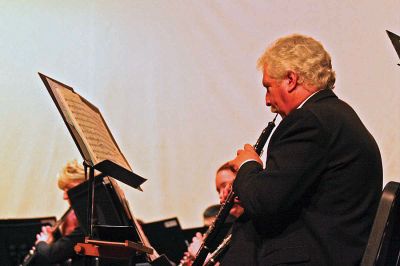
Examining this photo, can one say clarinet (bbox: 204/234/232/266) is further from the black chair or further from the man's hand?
the black chair

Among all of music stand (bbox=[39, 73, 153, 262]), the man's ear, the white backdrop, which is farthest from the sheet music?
the white backdrop

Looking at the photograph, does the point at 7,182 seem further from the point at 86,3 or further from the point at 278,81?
the point at 278,81

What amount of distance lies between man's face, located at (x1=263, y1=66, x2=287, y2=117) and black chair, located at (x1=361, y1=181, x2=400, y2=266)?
83 centimetres

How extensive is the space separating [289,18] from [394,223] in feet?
11.8

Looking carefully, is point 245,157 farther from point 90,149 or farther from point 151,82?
point 151,82

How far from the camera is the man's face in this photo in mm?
2172

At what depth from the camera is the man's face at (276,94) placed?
217cm

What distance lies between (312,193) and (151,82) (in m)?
3.54

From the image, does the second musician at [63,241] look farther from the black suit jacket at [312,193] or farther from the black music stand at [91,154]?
the black suit jacket at [312,193]

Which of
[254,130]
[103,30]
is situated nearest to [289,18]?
[254,130]

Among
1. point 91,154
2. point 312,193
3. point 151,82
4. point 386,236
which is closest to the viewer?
point 386,236

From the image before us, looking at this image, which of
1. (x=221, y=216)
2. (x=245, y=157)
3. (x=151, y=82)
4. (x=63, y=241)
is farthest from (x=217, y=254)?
(x=151, y=82)

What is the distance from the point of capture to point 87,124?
2361mm

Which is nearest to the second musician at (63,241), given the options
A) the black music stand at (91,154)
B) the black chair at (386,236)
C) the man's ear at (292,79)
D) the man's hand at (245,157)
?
the black music stand at (91,154)
